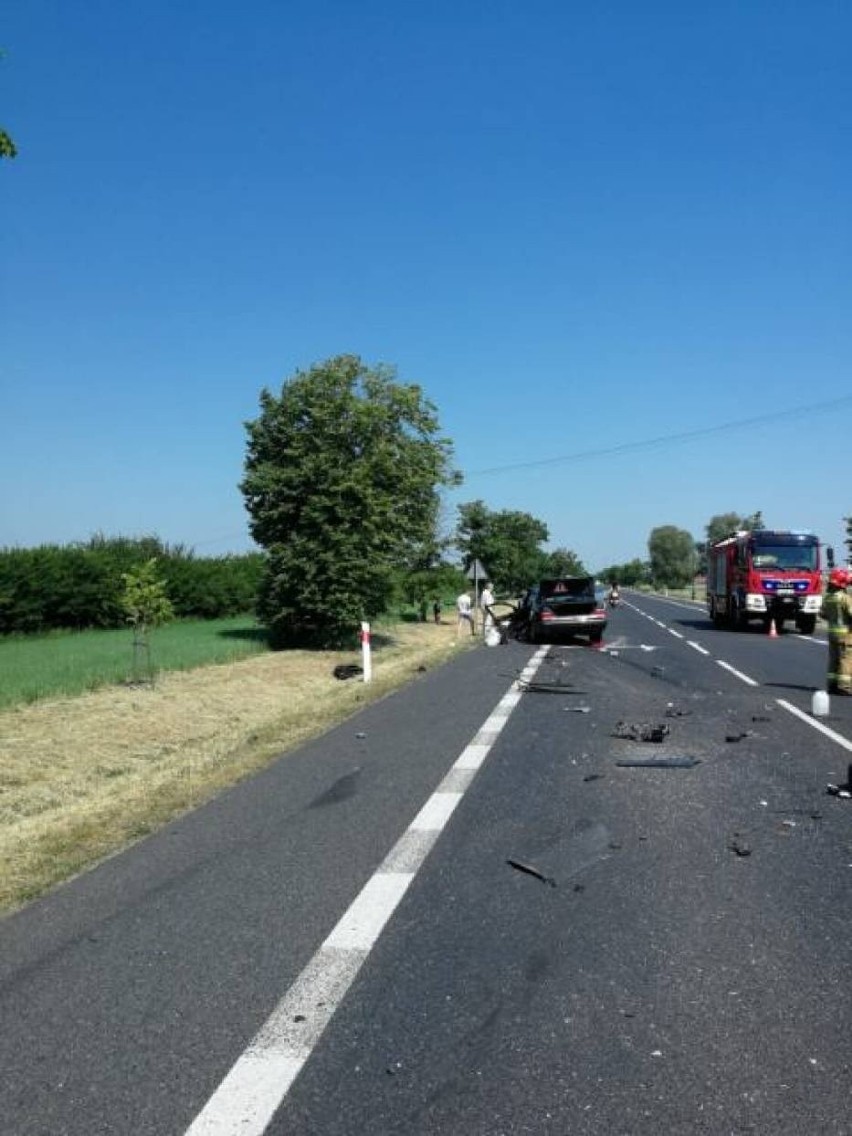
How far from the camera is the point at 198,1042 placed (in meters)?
3.61

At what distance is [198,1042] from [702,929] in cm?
237

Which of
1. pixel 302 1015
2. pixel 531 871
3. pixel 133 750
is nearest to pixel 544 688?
pixel 133 750

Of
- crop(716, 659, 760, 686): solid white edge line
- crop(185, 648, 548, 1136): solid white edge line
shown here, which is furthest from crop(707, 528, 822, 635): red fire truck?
crop(185, 648, 548, 1136): solid white edge line

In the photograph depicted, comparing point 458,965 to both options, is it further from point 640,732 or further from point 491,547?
point 491,547

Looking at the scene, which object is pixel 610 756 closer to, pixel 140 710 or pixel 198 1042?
pixel 198 1042

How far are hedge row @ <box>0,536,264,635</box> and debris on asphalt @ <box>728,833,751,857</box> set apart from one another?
25.3 meters

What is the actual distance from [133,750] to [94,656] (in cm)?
1371

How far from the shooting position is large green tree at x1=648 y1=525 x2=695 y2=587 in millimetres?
180500

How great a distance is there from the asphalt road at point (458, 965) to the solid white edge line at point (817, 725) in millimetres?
1803

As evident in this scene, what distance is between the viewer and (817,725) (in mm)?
11641

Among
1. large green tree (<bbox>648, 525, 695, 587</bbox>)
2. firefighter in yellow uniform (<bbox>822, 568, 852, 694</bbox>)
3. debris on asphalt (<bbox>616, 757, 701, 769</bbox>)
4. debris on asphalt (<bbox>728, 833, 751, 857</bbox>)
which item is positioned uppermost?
large green tree (<bbox>648, 525, 695, 587</bbox>)

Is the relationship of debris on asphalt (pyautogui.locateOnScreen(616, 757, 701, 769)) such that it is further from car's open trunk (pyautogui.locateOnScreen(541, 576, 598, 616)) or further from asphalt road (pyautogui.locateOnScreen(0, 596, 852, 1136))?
car's open trunk (pyautogui.locateOnScreen(541, 576, 598, 616))

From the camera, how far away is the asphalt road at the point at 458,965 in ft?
10.4

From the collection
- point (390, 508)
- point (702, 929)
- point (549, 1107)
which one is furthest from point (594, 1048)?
A: point (390, 508)
